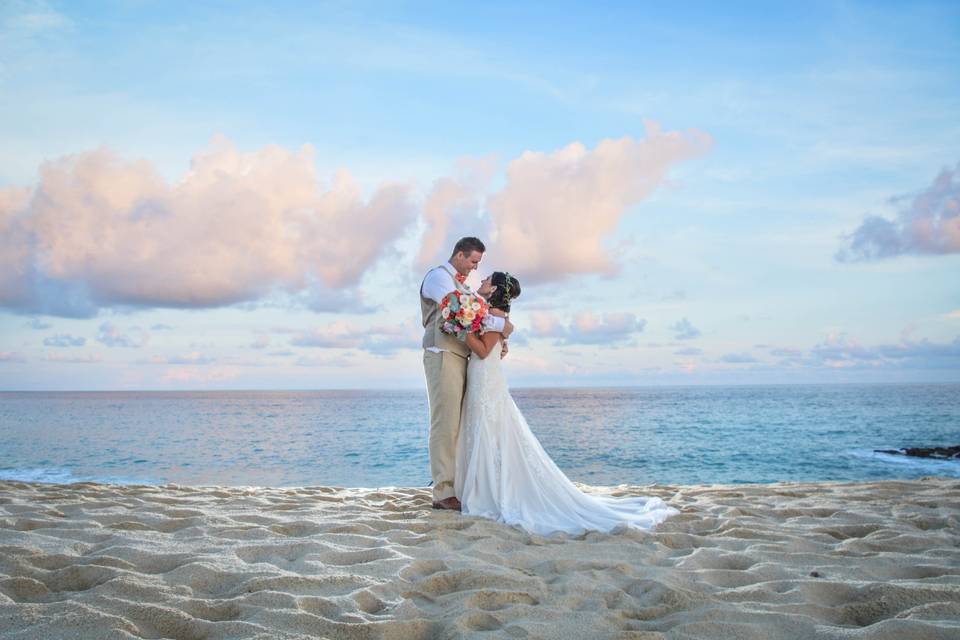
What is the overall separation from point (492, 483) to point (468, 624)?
2881 millimetres

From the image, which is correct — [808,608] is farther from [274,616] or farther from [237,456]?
[237,456]

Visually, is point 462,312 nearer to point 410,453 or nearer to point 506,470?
point 506,470

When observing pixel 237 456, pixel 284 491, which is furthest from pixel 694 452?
pixel 284 491

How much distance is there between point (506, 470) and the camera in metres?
5.89

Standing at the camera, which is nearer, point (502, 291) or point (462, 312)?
point (462, 312)

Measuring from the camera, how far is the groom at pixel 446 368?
20.1ft

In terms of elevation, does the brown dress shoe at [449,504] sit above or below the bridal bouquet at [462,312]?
below

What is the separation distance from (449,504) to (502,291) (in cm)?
209

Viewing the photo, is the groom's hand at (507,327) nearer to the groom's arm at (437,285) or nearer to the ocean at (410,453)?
the groom's arm at (437,285)

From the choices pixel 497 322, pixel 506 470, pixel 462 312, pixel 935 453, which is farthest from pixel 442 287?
pixel 935 453

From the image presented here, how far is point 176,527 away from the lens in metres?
4.95

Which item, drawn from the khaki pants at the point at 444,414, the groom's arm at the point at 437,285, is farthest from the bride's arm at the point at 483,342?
the groom's arm at the point at 437,285

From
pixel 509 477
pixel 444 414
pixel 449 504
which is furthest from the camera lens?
pixel 444 414

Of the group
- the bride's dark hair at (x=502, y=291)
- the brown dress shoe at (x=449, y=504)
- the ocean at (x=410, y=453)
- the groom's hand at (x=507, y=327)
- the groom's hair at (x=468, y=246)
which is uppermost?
the groom's hair at (x=468, y=246)
